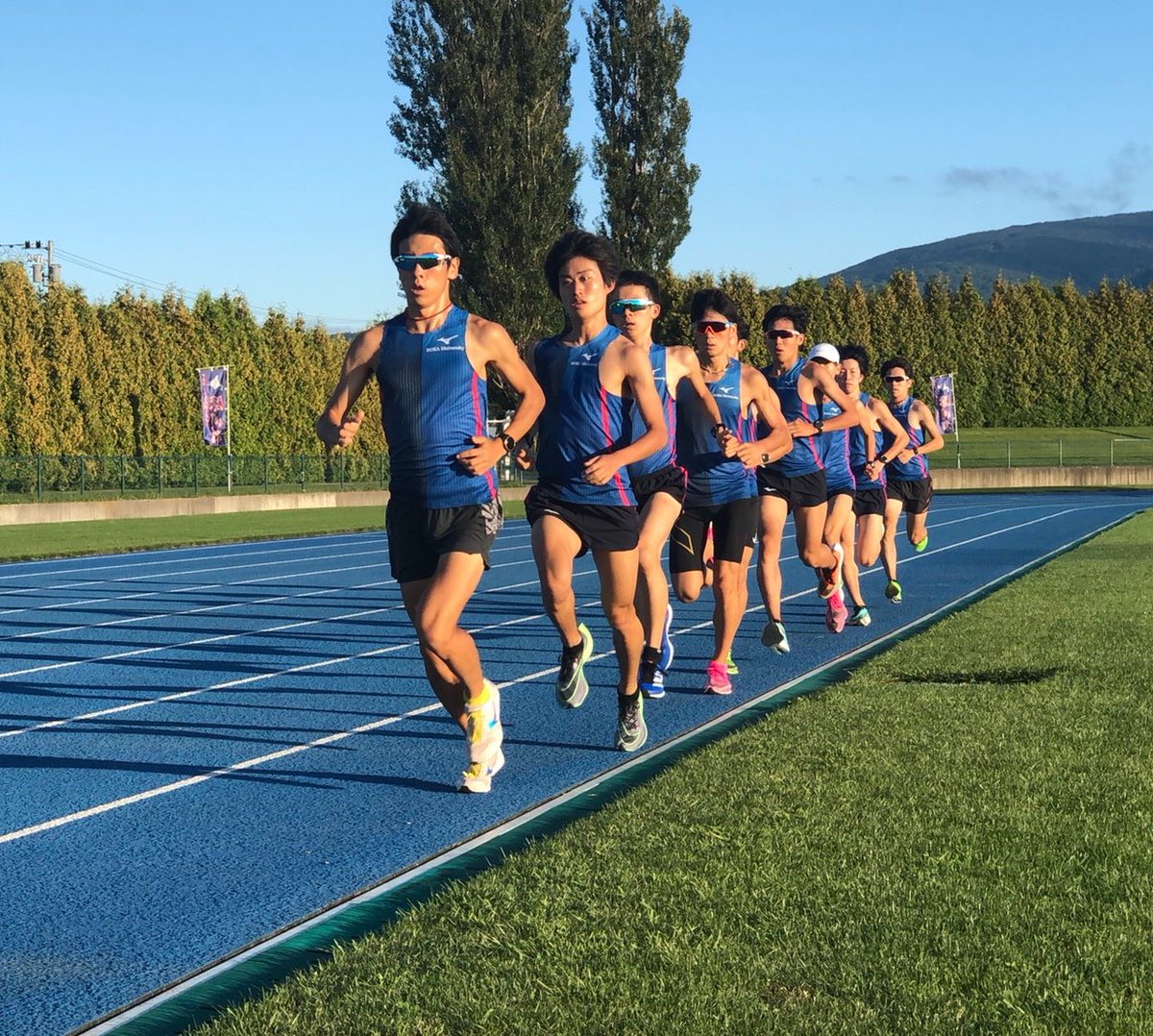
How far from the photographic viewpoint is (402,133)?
155 feet

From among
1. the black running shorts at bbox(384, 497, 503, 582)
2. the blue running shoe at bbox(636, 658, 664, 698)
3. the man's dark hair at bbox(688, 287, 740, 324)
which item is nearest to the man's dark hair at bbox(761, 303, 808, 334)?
the man's dark hair at bbox(688, 287, 740, 324)

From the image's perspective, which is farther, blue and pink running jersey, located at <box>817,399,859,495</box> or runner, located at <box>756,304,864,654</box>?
blue and pink running jersey, located at <box>817,399,859,495</box>

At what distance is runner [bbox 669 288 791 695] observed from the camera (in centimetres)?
962

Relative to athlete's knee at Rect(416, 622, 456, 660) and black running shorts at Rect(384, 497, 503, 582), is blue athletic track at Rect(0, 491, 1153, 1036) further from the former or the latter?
black running shorts at Rect(384, 497, 503, 582)

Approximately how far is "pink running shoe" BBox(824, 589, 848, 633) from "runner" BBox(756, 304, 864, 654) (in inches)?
26.8

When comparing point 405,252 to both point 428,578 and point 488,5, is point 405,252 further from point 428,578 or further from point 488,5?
point 488,5

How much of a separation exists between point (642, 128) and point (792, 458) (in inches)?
1573

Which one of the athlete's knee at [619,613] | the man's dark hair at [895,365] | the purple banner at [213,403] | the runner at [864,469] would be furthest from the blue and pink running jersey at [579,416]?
the purple banner at [213,403]

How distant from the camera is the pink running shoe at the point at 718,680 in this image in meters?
9.45

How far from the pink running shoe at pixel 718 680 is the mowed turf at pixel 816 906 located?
1689mm

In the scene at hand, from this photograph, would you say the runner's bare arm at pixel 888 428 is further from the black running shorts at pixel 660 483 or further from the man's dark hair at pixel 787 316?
the black running shorts at pixel 660 483

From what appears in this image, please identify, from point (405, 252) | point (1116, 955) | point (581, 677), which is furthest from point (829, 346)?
point (1116, 955)

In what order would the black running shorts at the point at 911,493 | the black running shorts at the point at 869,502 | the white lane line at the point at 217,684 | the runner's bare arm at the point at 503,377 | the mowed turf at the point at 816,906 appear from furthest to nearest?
the black running shorts at the point at 911,493, the black running shorts at the point at 869,502, the white lane line at the point at 217,684, the runner's bare arm at the point at 503,377, the mowed turf at the point at 816,906

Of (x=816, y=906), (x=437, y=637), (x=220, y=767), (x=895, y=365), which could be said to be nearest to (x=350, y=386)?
(x=437, y=637)
